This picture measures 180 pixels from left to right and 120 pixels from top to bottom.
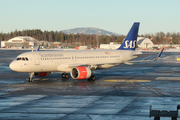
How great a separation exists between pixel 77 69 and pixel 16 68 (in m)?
7.40

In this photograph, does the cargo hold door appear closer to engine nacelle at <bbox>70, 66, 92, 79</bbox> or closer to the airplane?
the airplane

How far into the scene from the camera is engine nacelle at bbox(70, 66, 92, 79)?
31.8m

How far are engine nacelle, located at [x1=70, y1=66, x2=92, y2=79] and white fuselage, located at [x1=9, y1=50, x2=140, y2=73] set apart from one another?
4.44 ft

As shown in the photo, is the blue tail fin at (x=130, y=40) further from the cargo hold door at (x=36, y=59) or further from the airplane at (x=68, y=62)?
the cargo hold door at (x=36, y=59)

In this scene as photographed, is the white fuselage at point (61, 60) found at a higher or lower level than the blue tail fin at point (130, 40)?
lower

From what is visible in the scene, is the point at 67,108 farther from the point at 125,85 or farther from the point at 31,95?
the point at 125,85

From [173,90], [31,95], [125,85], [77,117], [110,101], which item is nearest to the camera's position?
[77,117]

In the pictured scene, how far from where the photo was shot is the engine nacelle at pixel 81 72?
104 feet

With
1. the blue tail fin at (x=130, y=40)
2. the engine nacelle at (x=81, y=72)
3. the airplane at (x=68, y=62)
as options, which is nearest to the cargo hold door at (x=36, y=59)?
the airplane at (x=68, y=62)

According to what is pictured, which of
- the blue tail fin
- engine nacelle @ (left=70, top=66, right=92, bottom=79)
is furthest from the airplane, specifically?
the blue tail fin

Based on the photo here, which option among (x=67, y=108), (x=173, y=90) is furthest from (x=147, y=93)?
(x=67, y=108)

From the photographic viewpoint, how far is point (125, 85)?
1204 inches

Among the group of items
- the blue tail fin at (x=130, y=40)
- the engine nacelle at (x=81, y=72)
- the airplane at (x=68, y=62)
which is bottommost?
the engine nacelle at (x=81, y=72)

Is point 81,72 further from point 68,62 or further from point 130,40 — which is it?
point 130,40
